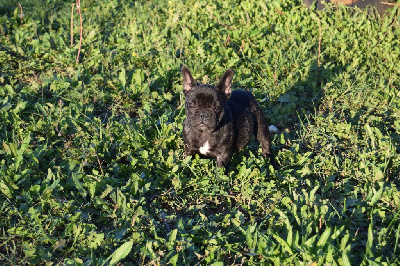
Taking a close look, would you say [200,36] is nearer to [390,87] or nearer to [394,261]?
[390,87]

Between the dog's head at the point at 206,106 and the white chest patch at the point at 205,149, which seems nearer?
the dog's head at the point at 206,106

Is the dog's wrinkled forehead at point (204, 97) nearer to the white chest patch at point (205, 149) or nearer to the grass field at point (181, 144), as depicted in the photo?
the white chest patch at point (205, 149)

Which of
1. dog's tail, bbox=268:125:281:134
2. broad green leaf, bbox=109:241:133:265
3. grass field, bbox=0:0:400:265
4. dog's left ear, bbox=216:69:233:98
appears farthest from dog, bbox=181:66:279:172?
broad green leaf, bbox=109:241:133:265

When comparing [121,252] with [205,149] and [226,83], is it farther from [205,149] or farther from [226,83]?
[226,83]

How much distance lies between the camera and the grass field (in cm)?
396

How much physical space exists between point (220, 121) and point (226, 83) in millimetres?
460

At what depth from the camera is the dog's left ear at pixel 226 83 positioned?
16.2 ft

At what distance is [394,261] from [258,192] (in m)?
1.61

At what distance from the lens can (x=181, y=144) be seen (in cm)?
554

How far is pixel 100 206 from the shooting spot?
4.44 metres

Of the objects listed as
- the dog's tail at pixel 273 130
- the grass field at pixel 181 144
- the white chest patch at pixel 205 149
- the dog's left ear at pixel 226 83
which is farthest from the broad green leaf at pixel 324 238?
the dog's tail at pixel 273 130

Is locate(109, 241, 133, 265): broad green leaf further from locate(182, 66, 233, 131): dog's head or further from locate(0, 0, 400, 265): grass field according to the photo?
locate(182, 66, 233, 131): dog's head

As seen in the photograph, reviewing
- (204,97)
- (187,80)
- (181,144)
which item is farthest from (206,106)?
(181,144)

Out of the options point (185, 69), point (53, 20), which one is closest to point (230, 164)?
point (185, 69)
